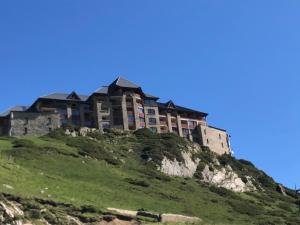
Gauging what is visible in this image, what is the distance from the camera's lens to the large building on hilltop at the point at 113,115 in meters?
137

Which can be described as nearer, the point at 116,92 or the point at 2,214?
the point at 2,214

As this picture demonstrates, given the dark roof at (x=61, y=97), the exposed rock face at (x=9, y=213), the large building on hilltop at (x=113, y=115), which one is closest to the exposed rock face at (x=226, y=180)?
the large building on hilltop at (x=113, y=115)

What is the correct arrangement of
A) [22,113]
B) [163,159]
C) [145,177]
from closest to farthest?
[145,177] < [163,159] < [22,113]

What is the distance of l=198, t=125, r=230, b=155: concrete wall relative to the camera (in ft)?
508

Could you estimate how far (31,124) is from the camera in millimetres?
135875

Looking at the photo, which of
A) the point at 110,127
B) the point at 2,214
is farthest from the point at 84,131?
the point at 2,214

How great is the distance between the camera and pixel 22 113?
137m

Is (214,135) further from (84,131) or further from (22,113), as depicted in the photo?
(22,113)

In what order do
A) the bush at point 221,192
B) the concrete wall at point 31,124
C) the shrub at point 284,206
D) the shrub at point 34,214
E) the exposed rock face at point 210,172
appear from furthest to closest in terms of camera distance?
the concrete wall at point 31,124, the exposed rock face at point 210,172, the shrub at point 284,206, the bush at point 221,192, the shrub at point 34,214

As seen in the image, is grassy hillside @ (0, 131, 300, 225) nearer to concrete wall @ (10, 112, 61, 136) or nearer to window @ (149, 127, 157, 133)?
window @ (149, 127, 157, 133)

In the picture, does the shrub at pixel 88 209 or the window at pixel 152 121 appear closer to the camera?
the shrub at pixel 88 209

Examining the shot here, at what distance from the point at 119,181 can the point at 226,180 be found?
43.3 m

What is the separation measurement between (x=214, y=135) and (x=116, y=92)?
28.4 metres

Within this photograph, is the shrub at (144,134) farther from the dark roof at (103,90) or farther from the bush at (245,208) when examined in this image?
the bush at (245,208)
